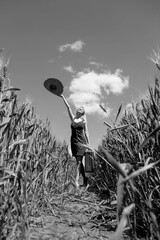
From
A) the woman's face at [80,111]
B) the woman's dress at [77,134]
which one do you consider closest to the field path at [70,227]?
the woman's dress at [77,134]

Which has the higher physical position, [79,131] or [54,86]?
[54,86]

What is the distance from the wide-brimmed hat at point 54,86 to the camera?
14.1 ft

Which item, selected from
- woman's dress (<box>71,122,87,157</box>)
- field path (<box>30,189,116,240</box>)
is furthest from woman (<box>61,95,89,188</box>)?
field path (<box>30,189,116,240</box>)

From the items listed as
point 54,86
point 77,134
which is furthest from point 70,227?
point 54,86

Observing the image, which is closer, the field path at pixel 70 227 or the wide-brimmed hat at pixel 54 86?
the field path at pixel 70 227

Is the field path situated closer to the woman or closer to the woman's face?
the woman

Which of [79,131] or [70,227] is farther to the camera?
[79,131]

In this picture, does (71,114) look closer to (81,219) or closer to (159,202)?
(81,219)

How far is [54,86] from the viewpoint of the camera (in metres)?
4.30

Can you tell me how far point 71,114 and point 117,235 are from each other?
13.4 ft

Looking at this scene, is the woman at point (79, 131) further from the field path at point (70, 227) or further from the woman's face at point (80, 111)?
the field path at point (70, 227)

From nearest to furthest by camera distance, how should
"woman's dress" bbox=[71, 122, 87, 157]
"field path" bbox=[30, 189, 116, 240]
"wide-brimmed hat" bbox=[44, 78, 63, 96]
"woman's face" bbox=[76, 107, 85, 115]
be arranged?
"field path" bbox=[30, 189, 116, 240] → "wide-brimmed hat" bbox=[44, 78, 63, 96] → "woman's dress" bbox=[71, 122, 87, 157] → "woman's face" bbox=[76, 107, 85, 115]

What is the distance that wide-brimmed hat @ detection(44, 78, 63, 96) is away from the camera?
4.29 meters

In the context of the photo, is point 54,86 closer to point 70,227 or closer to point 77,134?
point 77,134
